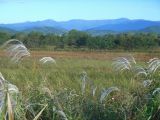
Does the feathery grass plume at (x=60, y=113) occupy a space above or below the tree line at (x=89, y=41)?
above

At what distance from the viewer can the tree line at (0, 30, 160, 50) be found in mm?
65625

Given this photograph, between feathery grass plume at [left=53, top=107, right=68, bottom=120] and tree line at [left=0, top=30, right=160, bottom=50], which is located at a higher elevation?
feathery grass plume at [left=53, top=107, right=68, bottom=120]

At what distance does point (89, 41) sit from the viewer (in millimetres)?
69938

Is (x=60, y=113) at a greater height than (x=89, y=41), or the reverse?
(x=60, y=113)

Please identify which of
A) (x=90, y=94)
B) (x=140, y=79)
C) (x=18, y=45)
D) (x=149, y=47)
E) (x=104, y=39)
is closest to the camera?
(x=18, y=45)

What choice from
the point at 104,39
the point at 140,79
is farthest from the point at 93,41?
the point at 140,79

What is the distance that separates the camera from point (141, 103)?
5.91 metres

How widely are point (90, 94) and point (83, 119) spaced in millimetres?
970

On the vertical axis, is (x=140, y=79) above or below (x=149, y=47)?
above

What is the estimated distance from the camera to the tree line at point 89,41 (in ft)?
215

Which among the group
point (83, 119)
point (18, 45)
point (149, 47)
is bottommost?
point (149, 47)

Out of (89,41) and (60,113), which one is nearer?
(60,113)

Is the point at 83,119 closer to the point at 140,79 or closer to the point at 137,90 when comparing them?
the point at 137,90

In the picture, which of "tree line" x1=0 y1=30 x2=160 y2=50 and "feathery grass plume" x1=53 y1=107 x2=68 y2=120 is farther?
"tree line" x1=0 y1=30 x2=160 y2=50
